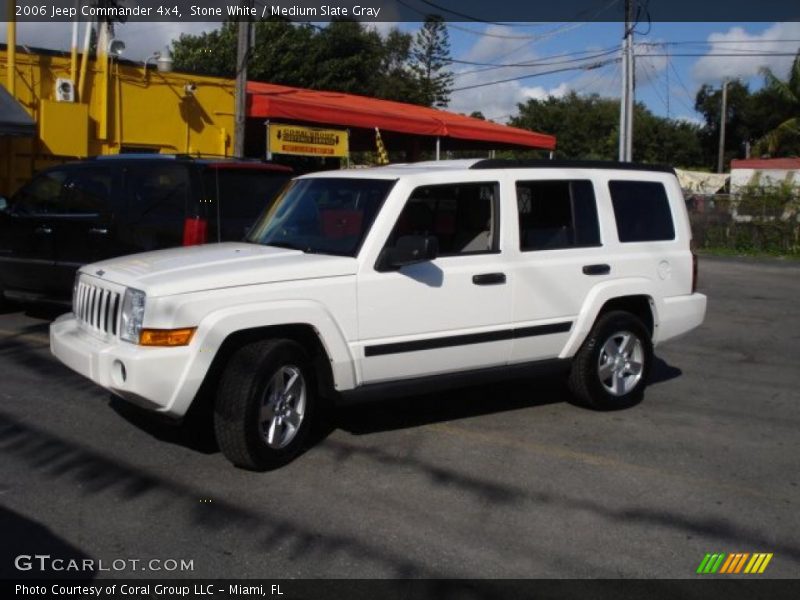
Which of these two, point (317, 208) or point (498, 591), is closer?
point (498, 591)

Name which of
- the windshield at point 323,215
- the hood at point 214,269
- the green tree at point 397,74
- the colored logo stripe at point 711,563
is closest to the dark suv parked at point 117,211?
the windshield at point 323,215

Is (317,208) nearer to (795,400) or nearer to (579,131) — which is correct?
(795,400)

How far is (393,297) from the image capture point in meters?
5.77

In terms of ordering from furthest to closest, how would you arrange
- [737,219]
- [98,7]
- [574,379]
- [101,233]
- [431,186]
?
1. [737,219]
2. [98,7]
3. [101,233]
4. [574,379]
5. [431,186]

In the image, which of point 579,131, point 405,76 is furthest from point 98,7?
point 579,131

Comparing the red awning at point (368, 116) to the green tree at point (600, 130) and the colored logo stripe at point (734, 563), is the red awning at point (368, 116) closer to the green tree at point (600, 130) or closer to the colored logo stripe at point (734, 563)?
the colored logo stripe at point (734, 563)

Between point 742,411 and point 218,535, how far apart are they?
4.56 m

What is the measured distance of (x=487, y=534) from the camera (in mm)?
4672

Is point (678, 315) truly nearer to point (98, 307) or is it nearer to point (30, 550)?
point (98, 307)

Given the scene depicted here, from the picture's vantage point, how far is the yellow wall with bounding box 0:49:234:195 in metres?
14.7

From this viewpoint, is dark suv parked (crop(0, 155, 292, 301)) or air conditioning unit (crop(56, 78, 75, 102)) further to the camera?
air conditioning unit (crop(56, 78, 75, 102))

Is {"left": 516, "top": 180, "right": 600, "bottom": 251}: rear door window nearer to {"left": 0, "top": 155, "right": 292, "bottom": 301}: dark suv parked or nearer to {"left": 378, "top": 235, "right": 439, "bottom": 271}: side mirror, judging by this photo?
{"left": 378, "top": 235, "right": 439, "bottom": 271}: side mirror

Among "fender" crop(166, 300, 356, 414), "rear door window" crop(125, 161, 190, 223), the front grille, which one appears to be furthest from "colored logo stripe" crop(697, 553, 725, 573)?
"rear door window" crop(125, 161, 190, 223)
